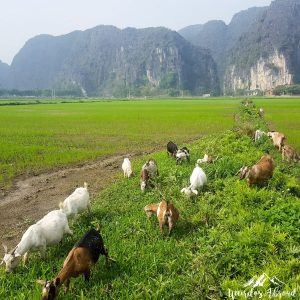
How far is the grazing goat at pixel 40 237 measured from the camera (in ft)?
19.8

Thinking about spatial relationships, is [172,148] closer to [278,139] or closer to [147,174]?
[147,174]

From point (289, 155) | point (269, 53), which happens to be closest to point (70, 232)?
point (289, 155)

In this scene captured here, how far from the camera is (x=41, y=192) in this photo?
1164 cm

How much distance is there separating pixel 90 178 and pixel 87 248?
774 cm

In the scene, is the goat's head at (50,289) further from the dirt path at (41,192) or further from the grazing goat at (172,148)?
the grazing goat at (172,148)

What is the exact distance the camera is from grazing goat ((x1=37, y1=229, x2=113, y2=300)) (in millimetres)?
5016

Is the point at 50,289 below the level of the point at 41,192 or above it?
above

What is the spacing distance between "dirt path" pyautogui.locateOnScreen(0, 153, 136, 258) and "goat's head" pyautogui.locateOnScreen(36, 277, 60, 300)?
2.56m

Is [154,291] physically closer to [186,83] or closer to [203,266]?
[203,266]

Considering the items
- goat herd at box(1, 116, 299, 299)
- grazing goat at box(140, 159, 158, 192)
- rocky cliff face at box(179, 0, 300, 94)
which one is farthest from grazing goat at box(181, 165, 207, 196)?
rocky cliff face at box(179, 0, 300, 94)

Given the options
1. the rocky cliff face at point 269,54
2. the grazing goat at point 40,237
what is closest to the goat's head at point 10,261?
the grazing goat at point 40,237

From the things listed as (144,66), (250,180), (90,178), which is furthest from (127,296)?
(144,66)

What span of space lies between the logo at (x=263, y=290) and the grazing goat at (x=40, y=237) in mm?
3174

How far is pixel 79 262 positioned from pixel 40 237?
126 centimetres
